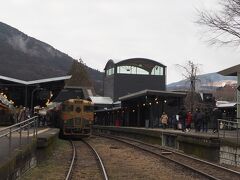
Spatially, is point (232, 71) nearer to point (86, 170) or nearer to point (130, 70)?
point (86, 170)

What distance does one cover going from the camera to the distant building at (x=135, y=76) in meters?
81.9

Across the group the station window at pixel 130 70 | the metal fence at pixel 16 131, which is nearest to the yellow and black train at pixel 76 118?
the metal fence at pixel 16 131

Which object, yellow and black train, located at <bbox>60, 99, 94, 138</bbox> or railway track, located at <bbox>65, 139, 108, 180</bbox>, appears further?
yellow and black train, located at <bbox>60, 99, 94, 138</bbox>

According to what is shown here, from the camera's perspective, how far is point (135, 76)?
83125 mm

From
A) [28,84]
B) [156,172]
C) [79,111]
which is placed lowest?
[156,172]

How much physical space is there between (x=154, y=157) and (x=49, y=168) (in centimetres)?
700

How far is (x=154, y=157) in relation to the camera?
21984mm

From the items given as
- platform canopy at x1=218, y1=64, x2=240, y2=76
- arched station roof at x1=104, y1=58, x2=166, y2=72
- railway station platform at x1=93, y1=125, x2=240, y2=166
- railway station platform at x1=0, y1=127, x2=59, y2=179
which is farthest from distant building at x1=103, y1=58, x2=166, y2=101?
railway station platform at x1=0, y1=127, x2=59, y2=179

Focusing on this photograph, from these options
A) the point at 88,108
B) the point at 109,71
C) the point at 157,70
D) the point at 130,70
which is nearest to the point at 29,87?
the point at 88,108

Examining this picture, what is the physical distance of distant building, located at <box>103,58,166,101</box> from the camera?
81.9 metres

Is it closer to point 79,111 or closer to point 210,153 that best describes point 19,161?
point 210,153

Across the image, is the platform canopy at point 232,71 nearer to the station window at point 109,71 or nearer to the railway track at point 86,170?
the railway track at point 86,170

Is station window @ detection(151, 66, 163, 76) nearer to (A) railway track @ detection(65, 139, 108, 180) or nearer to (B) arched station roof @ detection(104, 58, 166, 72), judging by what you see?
(B) arched station roof @ detection(104, 58, 166, 72)

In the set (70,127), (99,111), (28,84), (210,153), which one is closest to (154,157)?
(210,153)
